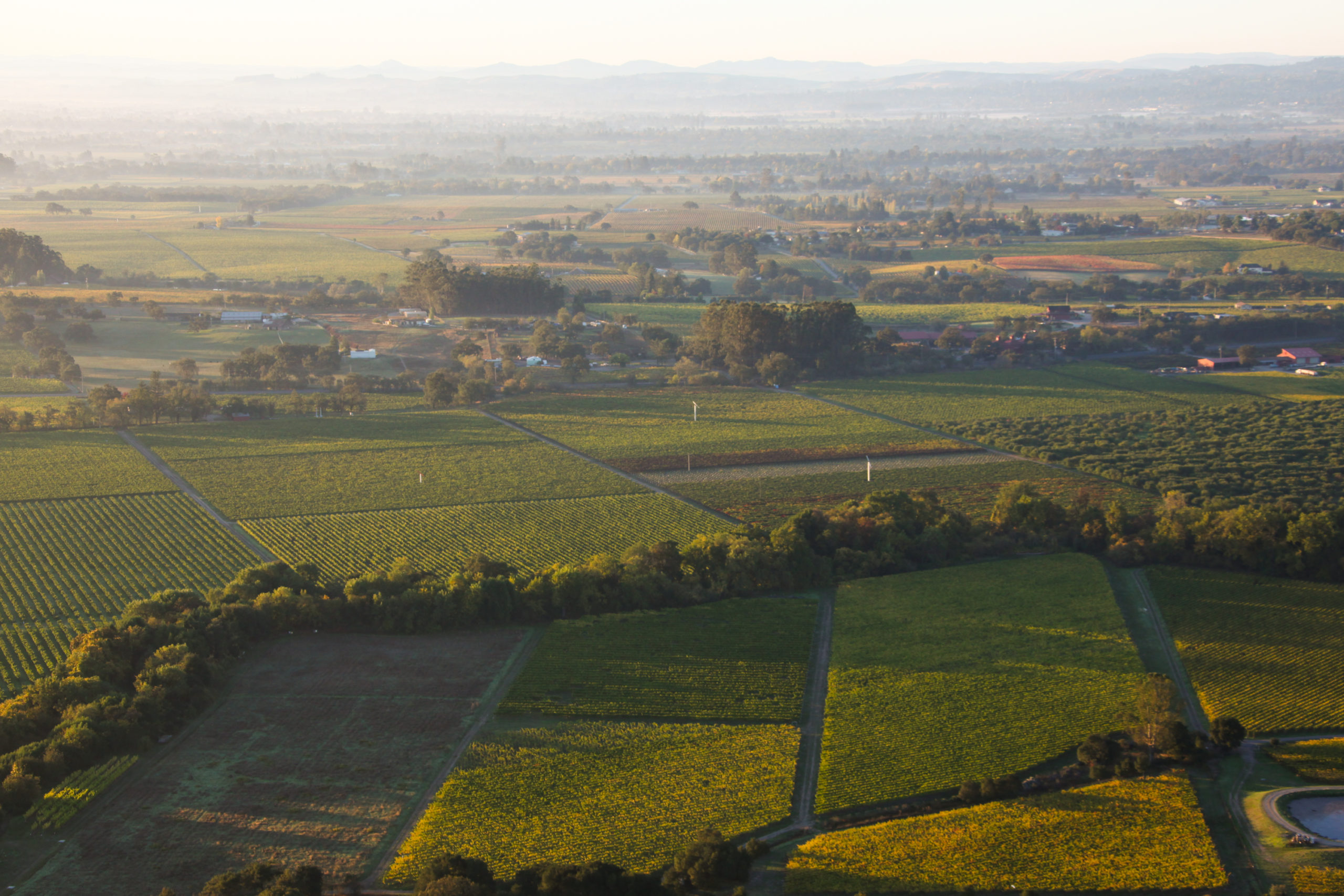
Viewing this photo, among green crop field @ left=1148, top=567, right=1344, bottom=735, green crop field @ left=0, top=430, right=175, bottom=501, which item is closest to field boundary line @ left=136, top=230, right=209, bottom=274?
green crop field @ left=0, top=430, right=175, bottom=501

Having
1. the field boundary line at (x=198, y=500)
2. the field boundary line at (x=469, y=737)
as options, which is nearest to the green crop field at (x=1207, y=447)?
the field boundary line at (x=469, y=737)

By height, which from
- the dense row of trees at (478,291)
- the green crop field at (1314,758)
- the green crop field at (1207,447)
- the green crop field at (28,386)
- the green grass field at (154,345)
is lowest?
the green crop field at (1314,758)

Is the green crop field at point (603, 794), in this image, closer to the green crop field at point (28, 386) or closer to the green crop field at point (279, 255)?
the green crop field at point (28, 386)

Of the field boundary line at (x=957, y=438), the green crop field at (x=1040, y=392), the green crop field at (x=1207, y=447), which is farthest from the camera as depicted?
the green crop field at (x=1040, y=392)

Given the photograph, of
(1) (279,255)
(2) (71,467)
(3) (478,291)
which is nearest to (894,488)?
(2) (71,467)

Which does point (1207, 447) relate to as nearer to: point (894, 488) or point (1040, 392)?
point (1040, 392)
